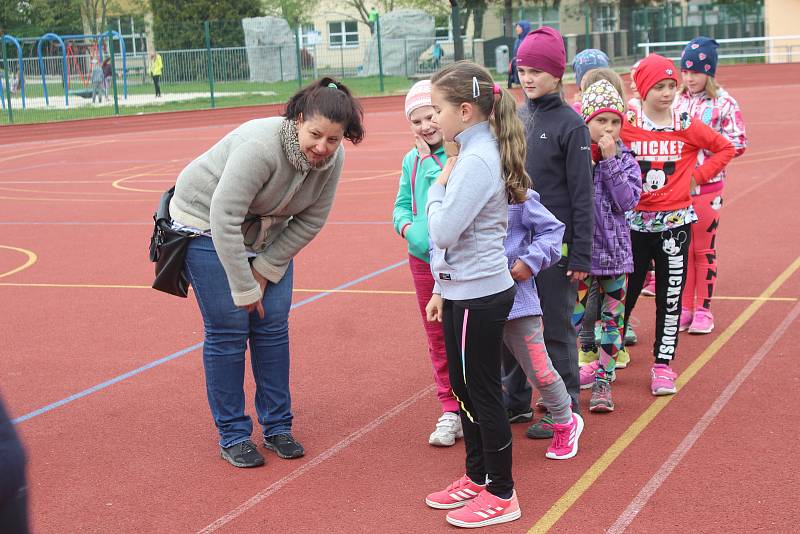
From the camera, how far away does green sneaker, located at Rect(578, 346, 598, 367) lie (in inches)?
240

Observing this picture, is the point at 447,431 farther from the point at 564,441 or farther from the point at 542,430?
the point at 564,441

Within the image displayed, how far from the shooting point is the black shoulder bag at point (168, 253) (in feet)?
15.8

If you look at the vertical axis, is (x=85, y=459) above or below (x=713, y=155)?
below

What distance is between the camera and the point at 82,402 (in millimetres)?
6012

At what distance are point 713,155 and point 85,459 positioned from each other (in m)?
3.86

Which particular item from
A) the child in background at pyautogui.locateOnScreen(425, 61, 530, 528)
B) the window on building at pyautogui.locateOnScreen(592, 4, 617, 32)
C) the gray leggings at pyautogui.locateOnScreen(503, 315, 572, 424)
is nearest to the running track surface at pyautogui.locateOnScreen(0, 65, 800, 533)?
the child in background at pyautogui.locateOnScreen(425, 61, 530, 528)

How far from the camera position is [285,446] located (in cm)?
504

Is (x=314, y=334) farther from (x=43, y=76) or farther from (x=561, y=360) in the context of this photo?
(x=43, y=76)

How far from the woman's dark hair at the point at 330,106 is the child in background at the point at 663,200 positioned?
5.89ft

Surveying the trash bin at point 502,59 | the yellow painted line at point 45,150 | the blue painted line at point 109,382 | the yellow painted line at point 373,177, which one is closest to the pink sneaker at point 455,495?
the blue painted line at point 109,382

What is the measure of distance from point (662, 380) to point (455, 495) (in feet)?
5.89

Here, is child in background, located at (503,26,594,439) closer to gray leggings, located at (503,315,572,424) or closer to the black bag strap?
gray leggings, located at (503,315,572,424)

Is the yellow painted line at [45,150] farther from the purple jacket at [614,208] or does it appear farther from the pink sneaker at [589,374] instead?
the purple jacket at [614,208]

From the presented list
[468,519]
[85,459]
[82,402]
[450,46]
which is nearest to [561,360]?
[468,519]
